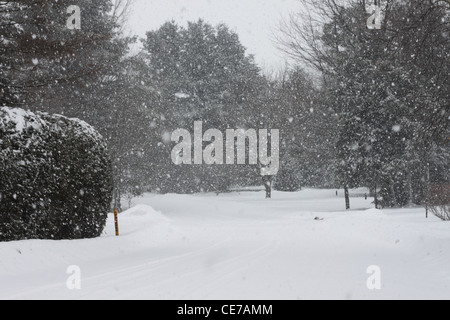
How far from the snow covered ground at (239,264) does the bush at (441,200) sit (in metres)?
1.88

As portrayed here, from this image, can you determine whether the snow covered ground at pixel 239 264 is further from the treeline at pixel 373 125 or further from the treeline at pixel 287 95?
the treeline at pixel 373 125

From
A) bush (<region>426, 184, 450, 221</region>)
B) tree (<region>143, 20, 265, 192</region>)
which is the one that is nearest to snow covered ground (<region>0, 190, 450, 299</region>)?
bush (<region>426, 184, 450, 221</region>)

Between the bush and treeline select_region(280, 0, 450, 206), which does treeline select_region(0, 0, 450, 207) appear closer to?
treeline select_region(280, 0, 450, 206)

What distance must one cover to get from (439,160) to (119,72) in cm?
2138

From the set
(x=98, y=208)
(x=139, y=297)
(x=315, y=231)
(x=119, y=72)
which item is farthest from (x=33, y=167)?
(x=119, y=72)

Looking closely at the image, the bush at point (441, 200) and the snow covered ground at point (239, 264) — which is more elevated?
the bush at point (441, 200)

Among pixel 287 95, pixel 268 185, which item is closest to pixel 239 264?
pixel 268 185

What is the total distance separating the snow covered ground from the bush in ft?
6.15

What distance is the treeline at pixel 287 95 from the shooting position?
1408cm

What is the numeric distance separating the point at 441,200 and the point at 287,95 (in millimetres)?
30978

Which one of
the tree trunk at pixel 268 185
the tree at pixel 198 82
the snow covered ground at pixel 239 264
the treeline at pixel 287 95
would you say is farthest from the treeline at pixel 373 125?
the tree at pixel 198 82

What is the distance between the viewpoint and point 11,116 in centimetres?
1181

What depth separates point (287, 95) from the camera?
158 feet

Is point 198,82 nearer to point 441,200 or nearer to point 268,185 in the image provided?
point 268,185
